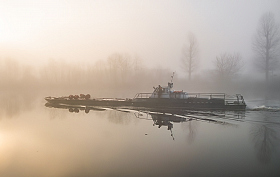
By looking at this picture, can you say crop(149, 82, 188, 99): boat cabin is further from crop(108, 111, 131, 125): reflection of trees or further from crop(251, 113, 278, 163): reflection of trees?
crop(251, 113, 278, 163): reflection of trees

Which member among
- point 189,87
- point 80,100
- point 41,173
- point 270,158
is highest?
point 189,87

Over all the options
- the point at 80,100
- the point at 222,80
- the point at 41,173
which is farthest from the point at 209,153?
the point at 222,80

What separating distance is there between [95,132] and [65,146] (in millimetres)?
3655

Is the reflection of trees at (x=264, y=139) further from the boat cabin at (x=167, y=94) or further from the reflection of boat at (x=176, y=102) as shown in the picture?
the boat cabin at (x=167, y=94)

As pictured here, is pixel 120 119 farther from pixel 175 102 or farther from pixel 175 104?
pixel 175 102

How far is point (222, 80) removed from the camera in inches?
2288

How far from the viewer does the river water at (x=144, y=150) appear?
359 inches

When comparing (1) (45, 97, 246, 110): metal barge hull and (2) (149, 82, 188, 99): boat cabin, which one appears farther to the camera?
(2) (149, 82, 188, 99): boat cabin

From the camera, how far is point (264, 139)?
1305 cm

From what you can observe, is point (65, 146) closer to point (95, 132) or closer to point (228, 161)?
point (95, 132)

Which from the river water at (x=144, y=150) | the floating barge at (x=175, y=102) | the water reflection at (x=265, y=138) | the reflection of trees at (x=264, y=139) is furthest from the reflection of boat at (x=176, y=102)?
the reflection of trees at (x=264, y=139)

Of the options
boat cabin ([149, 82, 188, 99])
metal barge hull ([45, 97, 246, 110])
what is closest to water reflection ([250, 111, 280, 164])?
metal barge hull ([45, 97, 246, 110])

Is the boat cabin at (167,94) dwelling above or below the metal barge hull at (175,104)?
above

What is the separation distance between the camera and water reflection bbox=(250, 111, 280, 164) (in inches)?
415
